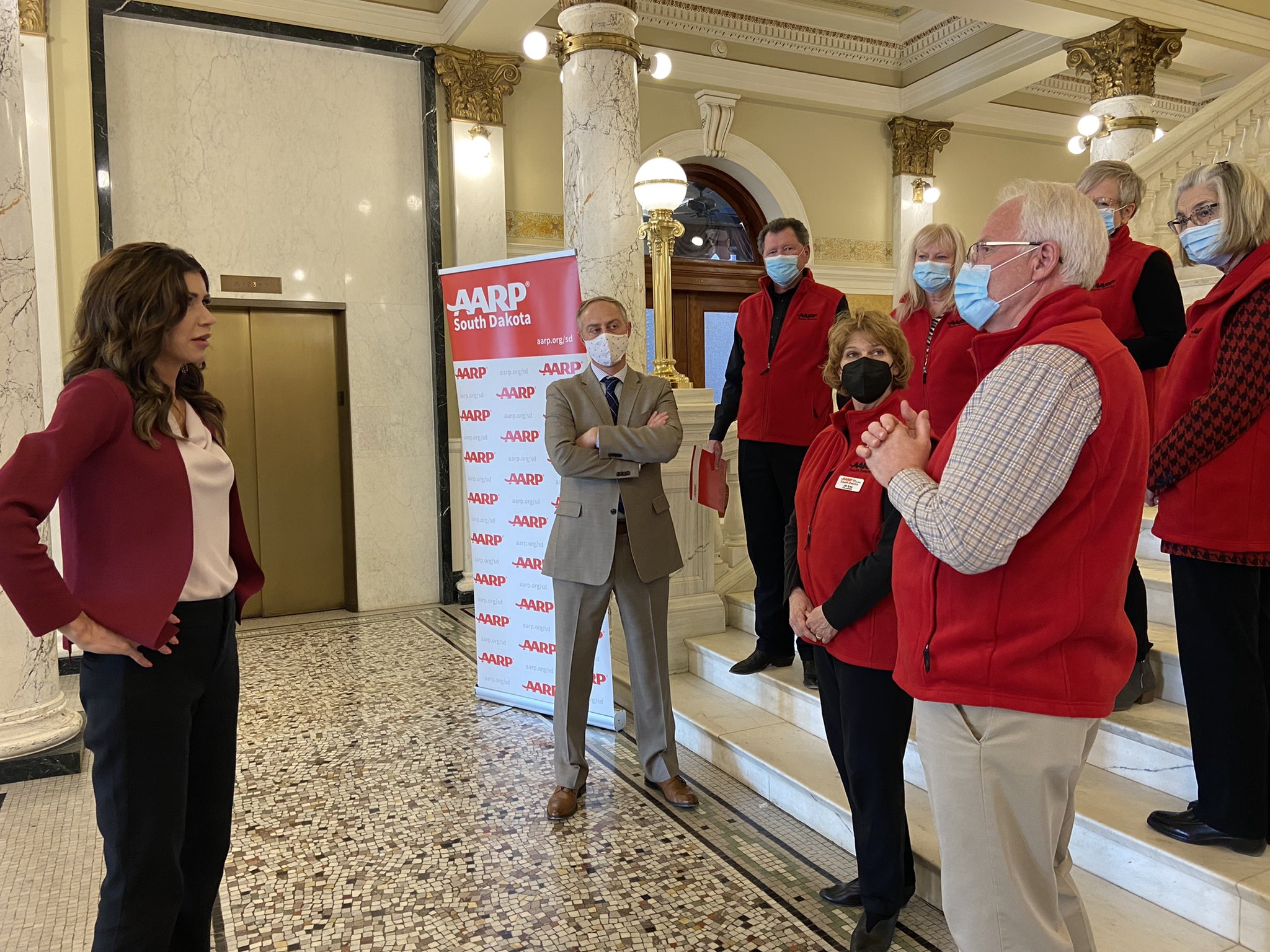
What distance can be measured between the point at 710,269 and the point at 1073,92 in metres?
4.48

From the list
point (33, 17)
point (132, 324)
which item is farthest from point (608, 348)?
point (33, 17)

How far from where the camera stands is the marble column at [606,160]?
14.7 feet

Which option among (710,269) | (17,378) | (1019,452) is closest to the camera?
(1019,452)

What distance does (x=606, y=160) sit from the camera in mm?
4531

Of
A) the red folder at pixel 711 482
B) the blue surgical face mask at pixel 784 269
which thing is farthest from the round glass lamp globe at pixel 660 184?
the red folder at pixel 711 482

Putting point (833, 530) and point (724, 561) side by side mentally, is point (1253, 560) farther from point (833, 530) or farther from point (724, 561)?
point (724, 561)

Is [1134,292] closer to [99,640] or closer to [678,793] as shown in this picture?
[678,793]

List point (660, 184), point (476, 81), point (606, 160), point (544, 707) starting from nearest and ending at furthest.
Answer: point (544, 707), point (606, 160), point (660, 184), point (476, 81)

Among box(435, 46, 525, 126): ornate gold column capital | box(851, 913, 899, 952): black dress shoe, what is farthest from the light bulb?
box(851, 913, 899, 952): black dress shoe

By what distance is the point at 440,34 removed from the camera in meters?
6.44

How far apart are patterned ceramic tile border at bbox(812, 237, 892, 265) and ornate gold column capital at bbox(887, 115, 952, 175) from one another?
0.71 m

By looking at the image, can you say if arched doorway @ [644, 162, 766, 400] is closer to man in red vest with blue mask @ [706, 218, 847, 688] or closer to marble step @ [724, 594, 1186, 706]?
marble step @ [724, 594, 1186, 706]

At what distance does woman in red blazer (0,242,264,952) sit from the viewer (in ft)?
5.29

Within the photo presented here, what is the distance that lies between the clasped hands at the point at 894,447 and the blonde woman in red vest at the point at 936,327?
33.1 inches
